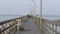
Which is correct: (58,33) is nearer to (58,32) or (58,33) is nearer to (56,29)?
(58,32)

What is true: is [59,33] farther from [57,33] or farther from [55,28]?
[55,28]

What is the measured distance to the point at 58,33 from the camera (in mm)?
3561

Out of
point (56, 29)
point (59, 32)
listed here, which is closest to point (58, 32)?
point (59, 32)

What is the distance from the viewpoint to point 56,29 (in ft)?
12.6

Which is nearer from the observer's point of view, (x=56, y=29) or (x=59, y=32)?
(x=59, y=32)

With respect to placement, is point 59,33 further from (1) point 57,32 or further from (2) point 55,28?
(2) point 55,28

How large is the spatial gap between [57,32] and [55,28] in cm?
31

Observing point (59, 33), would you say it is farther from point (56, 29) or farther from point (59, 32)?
point (56, 29)

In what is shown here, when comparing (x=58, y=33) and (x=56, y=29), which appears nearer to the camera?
(x=58, y=33)

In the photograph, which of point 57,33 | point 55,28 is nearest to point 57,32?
point 57,33

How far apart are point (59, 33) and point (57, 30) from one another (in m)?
0.24

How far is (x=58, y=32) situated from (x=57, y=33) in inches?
1.8

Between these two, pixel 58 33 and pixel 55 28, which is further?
pixel 55 28

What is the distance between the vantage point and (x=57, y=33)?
3607 millimetres
